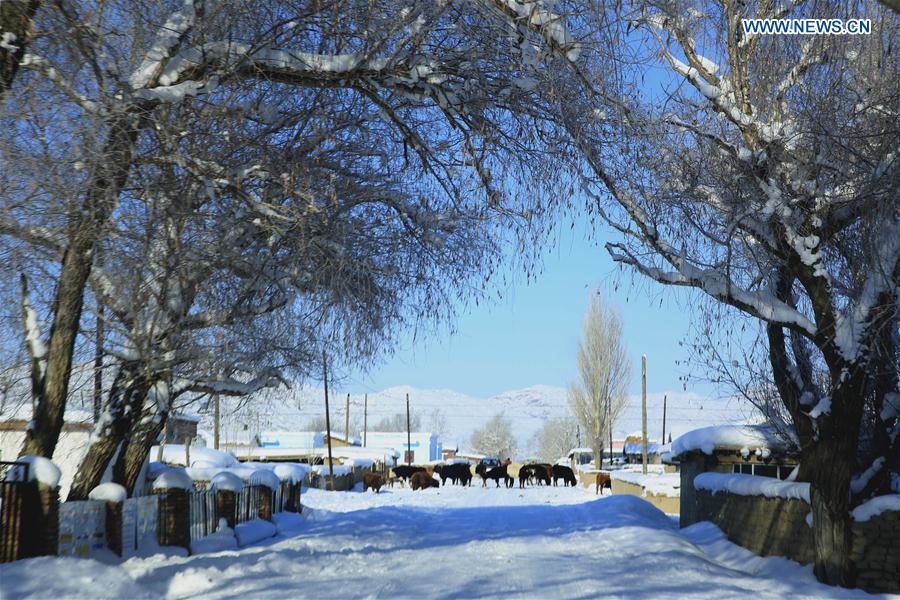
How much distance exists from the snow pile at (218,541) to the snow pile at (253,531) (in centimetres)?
20

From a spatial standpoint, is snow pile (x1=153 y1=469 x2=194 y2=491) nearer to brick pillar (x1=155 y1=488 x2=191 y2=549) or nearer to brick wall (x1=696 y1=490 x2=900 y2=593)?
brick pillar (x1=155 y1=488 x2=191 y2=549)

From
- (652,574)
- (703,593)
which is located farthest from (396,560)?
(703,593)

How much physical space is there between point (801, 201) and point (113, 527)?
1099 cm

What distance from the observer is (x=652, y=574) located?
14.4 m

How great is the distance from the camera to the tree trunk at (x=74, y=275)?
10.1 m

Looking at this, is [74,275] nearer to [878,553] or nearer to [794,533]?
[878,553]

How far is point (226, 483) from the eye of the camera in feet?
65.0

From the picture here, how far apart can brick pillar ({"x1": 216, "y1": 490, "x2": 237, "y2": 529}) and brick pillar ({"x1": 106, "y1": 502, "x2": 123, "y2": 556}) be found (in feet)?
16.1

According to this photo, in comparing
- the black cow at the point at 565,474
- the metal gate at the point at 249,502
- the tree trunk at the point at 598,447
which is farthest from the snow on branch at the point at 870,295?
the tree trunk at the point at 598,447

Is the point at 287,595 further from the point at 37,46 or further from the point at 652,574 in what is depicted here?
the point at 37,46

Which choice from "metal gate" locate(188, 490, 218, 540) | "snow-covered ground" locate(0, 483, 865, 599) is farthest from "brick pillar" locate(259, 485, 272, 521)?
"metal gate" locate(188, 490, 218, 540)

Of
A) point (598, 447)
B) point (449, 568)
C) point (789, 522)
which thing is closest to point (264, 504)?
point (449, 568)

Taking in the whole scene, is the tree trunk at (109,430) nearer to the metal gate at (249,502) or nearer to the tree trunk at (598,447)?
the metal gate at (249,502)

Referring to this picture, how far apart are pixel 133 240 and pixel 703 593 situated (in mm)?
8502
